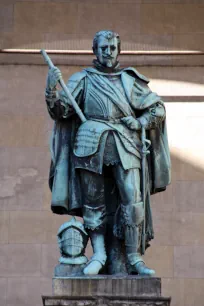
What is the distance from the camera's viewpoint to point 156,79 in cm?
2142

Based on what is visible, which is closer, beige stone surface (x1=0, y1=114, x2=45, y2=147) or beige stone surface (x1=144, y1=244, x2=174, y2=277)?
beige stone surface (x1=144, y1=244, x2=174, y2=277)

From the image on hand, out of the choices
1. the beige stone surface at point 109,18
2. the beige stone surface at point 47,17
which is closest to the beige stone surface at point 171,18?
the beige stone surface at point 109,18

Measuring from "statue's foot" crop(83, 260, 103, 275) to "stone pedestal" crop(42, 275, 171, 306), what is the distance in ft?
0.59

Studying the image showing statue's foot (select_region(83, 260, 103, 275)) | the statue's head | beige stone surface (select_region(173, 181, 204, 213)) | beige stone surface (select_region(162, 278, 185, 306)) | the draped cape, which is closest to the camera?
statue's foot (select_region(83, 260, 103, 275))

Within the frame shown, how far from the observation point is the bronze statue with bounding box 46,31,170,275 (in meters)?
15.6

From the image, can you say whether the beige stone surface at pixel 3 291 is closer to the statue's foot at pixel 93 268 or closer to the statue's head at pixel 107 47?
the statue's foot at pixel 93 268

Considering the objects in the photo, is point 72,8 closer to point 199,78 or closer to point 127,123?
point 199,78

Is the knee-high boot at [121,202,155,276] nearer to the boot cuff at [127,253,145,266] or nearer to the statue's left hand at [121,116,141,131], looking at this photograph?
the boot cuff at [127,253,145,266]

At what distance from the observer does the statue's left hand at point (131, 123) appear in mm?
15790

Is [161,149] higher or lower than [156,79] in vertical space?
lower

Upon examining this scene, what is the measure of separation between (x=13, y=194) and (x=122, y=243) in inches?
Answer: 208

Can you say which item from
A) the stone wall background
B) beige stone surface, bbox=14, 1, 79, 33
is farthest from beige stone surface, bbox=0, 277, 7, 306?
beige stone surface, bbox=14, 1, 79, 33

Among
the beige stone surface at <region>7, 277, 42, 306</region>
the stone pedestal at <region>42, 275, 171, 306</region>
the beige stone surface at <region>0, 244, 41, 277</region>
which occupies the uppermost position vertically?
the beige stone surface at <region>0, 244, 41, 277</region>

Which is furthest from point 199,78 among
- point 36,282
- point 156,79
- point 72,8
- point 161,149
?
point 161,149
